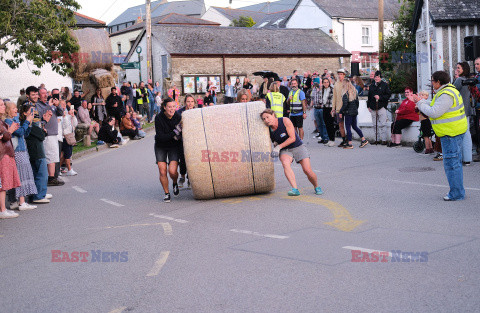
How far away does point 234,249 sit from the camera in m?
7.32

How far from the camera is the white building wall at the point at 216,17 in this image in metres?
87.4

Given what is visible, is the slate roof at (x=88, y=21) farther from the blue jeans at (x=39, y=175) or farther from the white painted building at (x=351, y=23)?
the blue jeans at (x=39, y=175)

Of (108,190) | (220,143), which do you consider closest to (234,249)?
(220,143)

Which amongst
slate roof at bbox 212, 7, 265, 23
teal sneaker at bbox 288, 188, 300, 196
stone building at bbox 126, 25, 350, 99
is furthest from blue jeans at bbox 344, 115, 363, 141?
slate roof at bbox 212, 7, 265, 23

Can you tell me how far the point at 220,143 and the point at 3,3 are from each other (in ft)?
36.8

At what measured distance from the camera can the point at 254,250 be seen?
23.6 feet

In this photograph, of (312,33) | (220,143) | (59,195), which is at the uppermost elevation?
(312,33)

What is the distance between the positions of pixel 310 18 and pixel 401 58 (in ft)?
95.8

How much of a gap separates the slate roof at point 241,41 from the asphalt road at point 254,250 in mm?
36727

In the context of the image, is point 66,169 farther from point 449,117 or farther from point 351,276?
point 351,276

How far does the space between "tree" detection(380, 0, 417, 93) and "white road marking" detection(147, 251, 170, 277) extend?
24.8 meters

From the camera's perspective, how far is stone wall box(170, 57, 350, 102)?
47062 mm

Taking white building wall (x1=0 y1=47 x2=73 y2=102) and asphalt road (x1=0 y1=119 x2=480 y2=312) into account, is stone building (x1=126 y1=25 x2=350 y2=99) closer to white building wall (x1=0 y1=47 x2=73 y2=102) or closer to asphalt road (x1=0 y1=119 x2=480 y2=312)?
white building wall (x1=0 y1=47 x2=73 y2=102)

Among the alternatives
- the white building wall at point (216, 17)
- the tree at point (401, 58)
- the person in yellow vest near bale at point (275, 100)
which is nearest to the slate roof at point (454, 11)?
the tree at point (401, 58)
